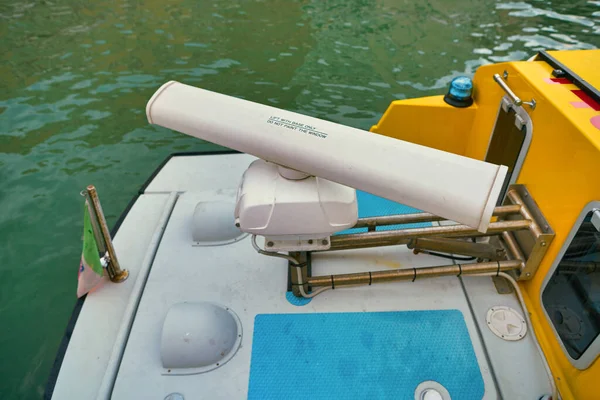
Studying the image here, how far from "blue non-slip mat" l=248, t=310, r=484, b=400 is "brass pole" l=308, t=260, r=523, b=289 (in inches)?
7.9

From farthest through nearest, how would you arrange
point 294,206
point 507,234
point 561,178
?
point 507,234 < point 561,178 < point 294,206

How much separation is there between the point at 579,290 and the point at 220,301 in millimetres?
2051

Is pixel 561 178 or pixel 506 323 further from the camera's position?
pixel 506 323

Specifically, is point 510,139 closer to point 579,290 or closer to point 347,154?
point 579,290

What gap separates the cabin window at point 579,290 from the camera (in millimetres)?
1972

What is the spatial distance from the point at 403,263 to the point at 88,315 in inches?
83.1

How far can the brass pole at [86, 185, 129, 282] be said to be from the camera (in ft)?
7.81

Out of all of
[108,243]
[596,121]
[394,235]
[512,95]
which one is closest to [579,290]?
[596,121]

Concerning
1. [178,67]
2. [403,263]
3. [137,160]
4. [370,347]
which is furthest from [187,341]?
[178,67]

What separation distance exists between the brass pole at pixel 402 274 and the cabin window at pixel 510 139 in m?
0.57

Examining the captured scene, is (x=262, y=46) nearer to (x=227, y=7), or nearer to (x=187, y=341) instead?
(x=227, y=7)

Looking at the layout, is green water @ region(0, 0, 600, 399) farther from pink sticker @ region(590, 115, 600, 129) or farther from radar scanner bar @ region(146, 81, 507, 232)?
pink sticker @ region(590, 115, 600, 129)

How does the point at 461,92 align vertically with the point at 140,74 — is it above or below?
above

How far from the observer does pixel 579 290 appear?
2104 millimetres
